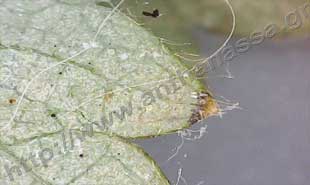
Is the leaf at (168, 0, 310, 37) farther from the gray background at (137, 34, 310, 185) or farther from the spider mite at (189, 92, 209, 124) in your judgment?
the spider mite at (189, 92, 209, 124)

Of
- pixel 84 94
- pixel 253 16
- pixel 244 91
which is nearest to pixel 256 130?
pixel 244 91

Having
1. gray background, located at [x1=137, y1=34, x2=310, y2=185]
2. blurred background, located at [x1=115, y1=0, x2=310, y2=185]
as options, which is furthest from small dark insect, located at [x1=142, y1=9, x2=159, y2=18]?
gray background, located at [x1=137, y1=34, x2=310, y2=185]

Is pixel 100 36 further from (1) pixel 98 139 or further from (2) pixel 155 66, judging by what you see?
(1) pixel 98 139

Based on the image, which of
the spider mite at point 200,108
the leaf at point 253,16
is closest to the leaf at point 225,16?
the leaf at point 253,16

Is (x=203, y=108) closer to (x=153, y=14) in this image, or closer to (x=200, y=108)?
(x=200, y=108)

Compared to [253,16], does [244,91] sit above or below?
below

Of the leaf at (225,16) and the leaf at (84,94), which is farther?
the leaf at (225,16)

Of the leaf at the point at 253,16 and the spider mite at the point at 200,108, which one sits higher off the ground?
the leaf at the point at 253,16

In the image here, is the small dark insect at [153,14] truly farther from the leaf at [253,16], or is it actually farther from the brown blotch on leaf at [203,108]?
the brown blotch on leaf at [203,108]

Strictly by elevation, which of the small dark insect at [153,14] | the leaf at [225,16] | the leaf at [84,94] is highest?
the leaf at [225,16]
